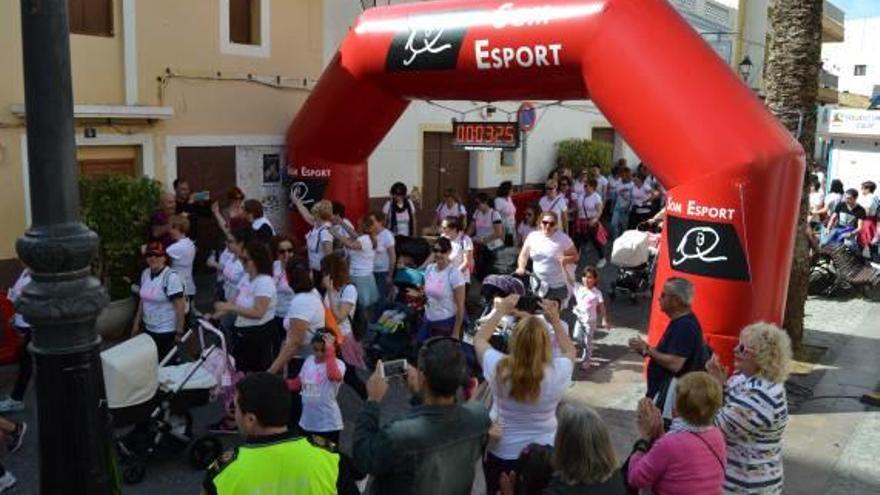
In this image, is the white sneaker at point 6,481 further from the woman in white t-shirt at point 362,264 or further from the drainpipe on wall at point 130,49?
the drainpipe on wall at point 130,49

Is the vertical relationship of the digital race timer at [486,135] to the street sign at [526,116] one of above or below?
below

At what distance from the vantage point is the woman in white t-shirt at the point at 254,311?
6.50m

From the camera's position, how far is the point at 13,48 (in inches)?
374

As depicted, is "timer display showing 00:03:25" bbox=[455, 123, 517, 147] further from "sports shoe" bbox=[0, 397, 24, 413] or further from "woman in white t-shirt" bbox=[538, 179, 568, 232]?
"sports shoe" bbox=[0, 397, 24, 413]

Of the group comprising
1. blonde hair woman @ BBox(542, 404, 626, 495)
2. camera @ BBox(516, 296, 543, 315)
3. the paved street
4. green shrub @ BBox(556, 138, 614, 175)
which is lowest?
the paved street

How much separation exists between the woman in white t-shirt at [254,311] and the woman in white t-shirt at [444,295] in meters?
1.69

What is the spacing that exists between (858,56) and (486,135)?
59164mm

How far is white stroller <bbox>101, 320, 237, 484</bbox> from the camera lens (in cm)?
557

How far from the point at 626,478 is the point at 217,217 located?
25.5ft

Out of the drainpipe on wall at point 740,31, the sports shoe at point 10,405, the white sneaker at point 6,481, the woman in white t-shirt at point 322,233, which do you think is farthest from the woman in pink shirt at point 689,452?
the drainpipe on wall at point 740,31

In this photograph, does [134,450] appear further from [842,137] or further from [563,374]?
[842,137]

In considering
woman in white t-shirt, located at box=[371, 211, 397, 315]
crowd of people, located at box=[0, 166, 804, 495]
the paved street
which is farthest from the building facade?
woman in white t-shirt, located at box=[371, 211, 397, 315]

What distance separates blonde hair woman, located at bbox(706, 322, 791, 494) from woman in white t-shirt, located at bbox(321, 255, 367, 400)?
3132 mm

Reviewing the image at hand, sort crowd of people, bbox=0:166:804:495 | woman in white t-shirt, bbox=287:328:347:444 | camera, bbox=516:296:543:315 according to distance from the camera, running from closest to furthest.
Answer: crowd of people, bbox=0:166:804:495 → woman in white t-shirt, bbox=287:328:347:444 → camera, bbox=516:296:543:315
